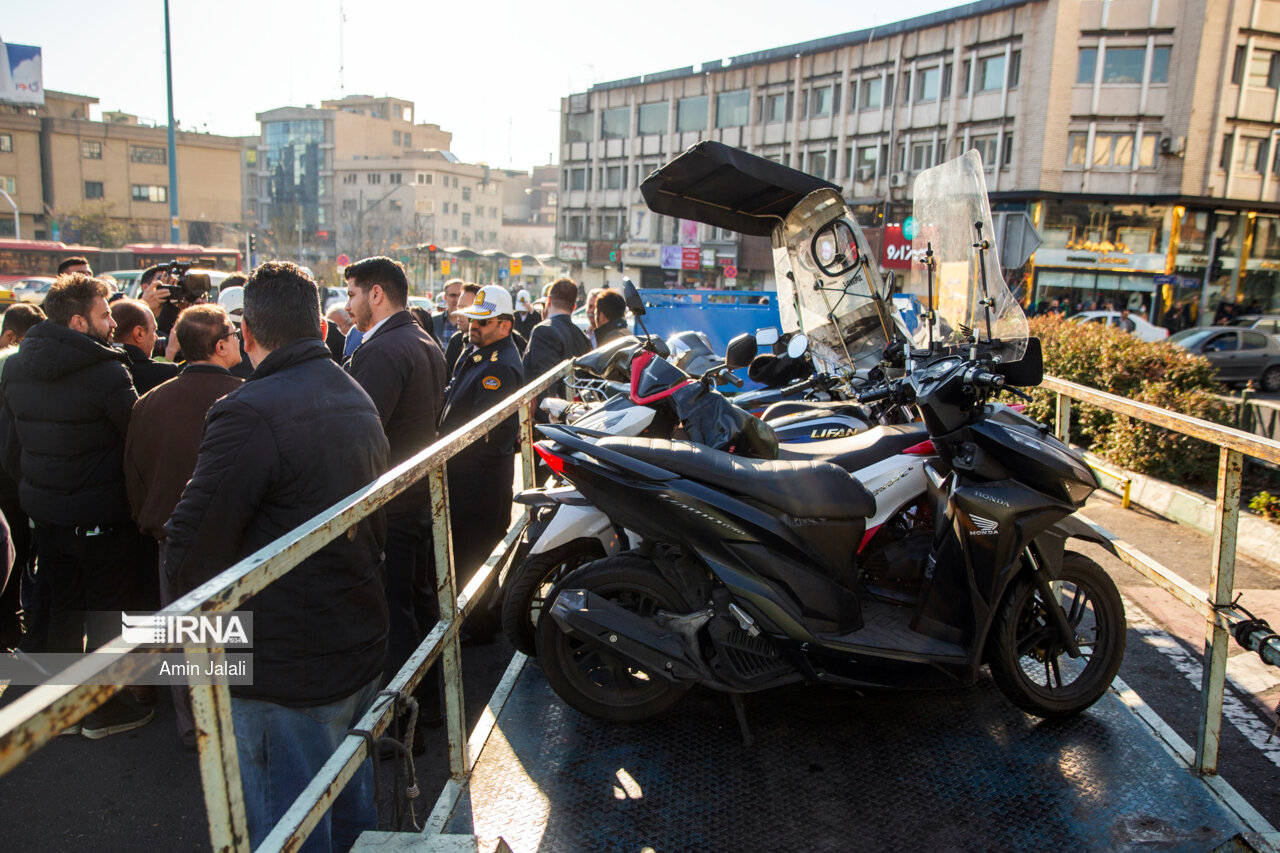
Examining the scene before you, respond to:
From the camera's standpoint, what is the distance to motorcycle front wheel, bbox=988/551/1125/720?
3322mm

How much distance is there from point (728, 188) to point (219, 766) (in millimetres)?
4785

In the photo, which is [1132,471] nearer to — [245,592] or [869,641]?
[869,641]

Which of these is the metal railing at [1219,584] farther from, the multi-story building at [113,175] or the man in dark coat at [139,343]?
the multi-story building at [113,175]

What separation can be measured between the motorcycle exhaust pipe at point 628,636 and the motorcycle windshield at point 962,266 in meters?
2.06

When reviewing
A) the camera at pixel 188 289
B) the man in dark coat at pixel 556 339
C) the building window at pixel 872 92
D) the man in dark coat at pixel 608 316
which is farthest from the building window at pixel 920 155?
the camera at pixel 188 289

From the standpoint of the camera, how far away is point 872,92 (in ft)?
145

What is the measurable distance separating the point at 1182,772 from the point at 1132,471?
6028 mm

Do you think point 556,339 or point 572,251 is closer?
point 556,339

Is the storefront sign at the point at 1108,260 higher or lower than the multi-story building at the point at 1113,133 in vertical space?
lower

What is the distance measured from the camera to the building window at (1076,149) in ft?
117

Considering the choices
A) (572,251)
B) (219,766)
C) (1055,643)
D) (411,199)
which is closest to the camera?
(219,766)

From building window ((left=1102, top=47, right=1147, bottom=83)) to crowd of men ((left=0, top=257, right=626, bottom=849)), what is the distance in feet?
121

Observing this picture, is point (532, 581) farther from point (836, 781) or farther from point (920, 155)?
point (920, 155)

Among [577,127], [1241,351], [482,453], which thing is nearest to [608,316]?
[482,453]
